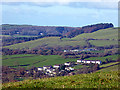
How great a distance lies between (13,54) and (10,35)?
32359mm

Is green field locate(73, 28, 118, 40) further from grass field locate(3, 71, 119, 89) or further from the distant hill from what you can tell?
grass field locate(3, 71, 119, 89)

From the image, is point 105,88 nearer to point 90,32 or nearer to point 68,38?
point 68,38

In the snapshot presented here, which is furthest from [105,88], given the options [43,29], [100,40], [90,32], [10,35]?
[43,29]

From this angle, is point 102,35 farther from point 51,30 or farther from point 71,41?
point 51,30

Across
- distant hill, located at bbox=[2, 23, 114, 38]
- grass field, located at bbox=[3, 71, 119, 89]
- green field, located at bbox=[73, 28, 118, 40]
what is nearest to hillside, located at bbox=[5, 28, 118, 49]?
green field, located at bbox=[73, 28, 118, 40]

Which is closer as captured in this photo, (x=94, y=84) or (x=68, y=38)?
(x=94, y=84)

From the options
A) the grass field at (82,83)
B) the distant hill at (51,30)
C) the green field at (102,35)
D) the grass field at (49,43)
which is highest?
the distant hill at (51,30)

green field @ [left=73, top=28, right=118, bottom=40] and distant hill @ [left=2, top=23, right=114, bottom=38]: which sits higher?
distant hill @ [left=2, top=23, right=114, bottom=38]

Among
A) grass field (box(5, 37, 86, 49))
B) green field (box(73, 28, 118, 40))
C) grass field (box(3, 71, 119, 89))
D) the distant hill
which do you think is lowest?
grass field (box(3, 71, 119, 89))

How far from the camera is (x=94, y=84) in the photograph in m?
9.66

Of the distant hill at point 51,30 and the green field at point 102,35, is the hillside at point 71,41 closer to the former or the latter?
the green field at point 102,35

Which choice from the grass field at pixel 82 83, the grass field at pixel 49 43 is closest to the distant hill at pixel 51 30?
the grass field at pixel 49 43

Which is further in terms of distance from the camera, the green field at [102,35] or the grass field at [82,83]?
the green field at [102,35]

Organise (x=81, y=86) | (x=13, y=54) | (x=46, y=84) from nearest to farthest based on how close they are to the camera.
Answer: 1. (x=81, y=86)
2. (x=46, y=84)
3. (x=13, y=54)
